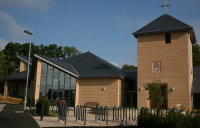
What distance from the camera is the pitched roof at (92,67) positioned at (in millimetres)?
26375

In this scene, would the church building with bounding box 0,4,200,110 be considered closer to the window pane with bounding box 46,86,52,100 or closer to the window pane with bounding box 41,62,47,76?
the window pane with bounding box 41,62,47,76

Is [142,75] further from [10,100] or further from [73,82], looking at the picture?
[10,100]

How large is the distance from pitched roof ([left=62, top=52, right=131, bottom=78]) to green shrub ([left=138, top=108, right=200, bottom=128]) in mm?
13144

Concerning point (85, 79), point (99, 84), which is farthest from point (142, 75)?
point (85, 79)

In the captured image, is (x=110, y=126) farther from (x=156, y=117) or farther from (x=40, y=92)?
(x=40, y=92)

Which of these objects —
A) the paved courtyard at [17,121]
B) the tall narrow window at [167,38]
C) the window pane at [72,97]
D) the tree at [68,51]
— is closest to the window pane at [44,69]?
the window pane at [72,97]

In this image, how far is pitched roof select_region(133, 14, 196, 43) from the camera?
22731mm

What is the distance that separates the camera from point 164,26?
23938 mm

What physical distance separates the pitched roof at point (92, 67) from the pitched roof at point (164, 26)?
5279 millimetres

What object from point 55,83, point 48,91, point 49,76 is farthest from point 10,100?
point 55,83

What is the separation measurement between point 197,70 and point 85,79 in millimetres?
14837

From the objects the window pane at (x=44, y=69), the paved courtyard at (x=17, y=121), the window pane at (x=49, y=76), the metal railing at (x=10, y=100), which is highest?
the window pane at (x=44, y=69)

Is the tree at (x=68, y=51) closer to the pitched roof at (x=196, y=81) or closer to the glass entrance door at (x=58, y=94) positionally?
the glass entrance door at (x=58, y=94)

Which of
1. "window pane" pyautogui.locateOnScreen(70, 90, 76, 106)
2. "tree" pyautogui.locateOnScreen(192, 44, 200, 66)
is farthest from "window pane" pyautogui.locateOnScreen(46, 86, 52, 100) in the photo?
"tree" pyautogui.locateOnScreen(192, 44, 200, 66)
